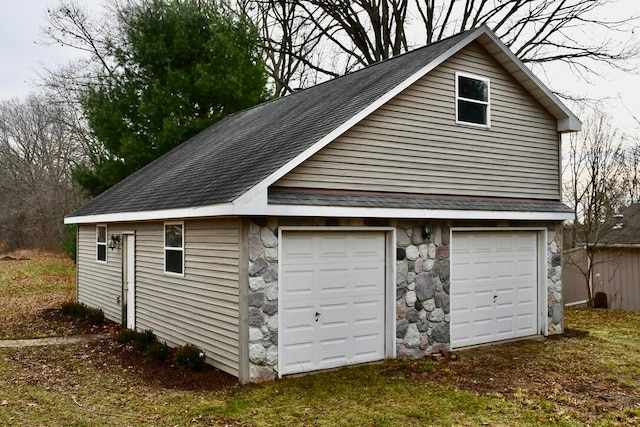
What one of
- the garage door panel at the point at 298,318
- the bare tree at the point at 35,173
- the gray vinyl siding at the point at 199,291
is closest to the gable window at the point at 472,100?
the garage door panel at the point at 298,318

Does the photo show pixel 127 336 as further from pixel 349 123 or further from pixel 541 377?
pixel 541 377

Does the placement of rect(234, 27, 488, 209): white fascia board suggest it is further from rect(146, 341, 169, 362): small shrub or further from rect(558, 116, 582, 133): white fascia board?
rect(146, 341, 169, 362): small shrub

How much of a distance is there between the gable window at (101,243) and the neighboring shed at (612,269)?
42.8ft

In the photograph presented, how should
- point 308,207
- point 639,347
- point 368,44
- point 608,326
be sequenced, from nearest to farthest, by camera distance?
point 308,207 < point 639,347 < point 608,326 < point 368,44

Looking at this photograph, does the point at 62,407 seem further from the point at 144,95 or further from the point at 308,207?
the point at 144,95

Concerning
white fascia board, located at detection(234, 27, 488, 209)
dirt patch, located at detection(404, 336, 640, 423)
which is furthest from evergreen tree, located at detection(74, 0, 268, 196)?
dirt patch, located at detection(404, 336, 640, 423)

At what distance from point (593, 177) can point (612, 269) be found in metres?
3.19

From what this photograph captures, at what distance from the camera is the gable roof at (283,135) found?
796 centimetres

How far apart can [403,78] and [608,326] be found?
7.71 metres

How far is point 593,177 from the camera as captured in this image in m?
16.3

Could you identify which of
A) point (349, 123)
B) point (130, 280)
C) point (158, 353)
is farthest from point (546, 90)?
point (130, 280)

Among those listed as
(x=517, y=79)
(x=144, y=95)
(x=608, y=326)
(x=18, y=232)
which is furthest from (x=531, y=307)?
(x=18, y=232)

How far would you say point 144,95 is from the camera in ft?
65.4

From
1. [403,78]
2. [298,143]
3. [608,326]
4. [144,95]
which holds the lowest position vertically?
[608,326]
